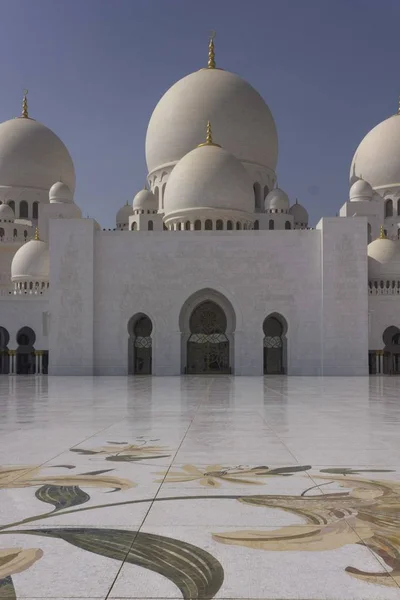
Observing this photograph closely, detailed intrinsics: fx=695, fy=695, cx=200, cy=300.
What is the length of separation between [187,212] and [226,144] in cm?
540

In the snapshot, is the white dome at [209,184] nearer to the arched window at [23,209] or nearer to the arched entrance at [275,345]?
the arched entrance at [275,345]

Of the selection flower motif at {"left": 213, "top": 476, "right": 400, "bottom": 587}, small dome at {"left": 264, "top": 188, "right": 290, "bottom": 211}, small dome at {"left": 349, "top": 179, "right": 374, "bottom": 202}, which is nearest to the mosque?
small dome at {"left": 264, "top": 188, "right": 290, "bottom": 211}

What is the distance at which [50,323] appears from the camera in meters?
21.4

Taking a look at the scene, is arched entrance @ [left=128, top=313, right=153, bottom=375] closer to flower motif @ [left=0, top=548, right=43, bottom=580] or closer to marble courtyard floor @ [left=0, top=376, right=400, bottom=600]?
marble courtyard floor @ [left=0, top=376, right=400, bottom=600]

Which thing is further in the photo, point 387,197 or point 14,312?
point 387,197

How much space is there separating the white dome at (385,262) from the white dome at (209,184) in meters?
4.83

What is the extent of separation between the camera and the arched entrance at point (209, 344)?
22.2 meters

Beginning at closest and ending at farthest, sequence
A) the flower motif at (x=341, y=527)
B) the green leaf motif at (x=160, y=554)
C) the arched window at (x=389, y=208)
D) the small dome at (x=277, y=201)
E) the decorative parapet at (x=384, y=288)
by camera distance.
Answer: the green leaf motif at (x=160, y=554)
the flower motif at (x=341, y=527)
the decorative parapet at (x=384, y=288)
the small dome at (x=277, y=201)
the arched window at (x=389, y=208)

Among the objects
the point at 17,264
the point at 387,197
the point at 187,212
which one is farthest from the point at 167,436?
the point at 387,197

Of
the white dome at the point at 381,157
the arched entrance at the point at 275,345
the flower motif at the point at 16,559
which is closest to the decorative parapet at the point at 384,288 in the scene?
the arched entrance at the point at 275,345

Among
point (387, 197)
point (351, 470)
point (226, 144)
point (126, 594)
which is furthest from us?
point (387, 197)

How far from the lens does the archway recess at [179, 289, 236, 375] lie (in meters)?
22.1

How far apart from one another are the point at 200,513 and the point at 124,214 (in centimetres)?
2964

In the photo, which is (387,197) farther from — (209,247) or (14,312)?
(14,312)
